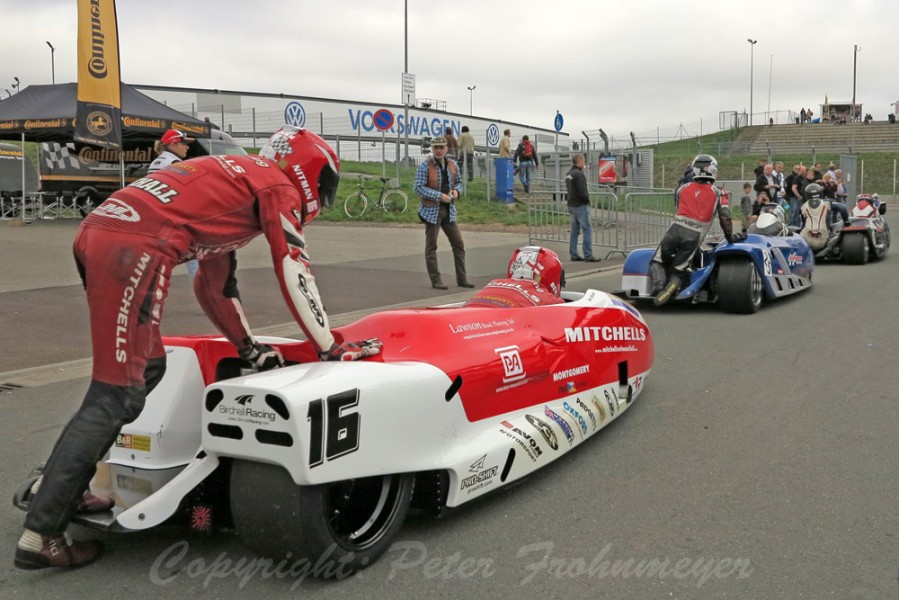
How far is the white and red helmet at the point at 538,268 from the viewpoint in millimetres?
5137

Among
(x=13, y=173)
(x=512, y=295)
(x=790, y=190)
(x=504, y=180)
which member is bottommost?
(x=512, y=295)

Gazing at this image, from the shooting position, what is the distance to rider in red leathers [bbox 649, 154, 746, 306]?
8938 millimetres

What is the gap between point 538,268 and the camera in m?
5.14

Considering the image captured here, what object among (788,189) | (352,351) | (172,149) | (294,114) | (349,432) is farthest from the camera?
(294,114)

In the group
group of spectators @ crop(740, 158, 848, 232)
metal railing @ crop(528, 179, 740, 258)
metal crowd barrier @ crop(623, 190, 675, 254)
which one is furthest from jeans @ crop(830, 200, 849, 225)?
metal crowd barrier @ crop(623, 190, 675, 254)

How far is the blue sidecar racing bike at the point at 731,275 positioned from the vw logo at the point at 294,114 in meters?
21.0

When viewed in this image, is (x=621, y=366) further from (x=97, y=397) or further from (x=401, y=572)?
(x=97, y=397)

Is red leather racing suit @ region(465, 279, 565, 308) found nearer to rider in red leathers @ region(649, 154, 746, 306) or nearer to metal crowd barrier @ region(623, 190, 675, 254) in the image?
rider in red leathers @ region(649, 154, 746, 306)

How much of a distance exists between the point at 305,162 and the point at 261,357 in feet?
2.64

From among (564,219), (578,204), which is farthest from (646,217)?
(578,204)

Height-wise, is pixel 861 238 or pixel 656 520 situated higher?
pixel 861 238

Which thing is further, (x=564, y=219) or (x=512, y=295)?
(x=564, y=219)

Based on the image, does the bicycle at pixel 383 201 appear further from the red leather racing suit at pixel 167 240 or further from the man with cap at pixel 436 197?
the red leather racing suit at pixel 167 240

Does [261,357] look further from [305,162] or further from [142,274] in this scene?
[305,162]
